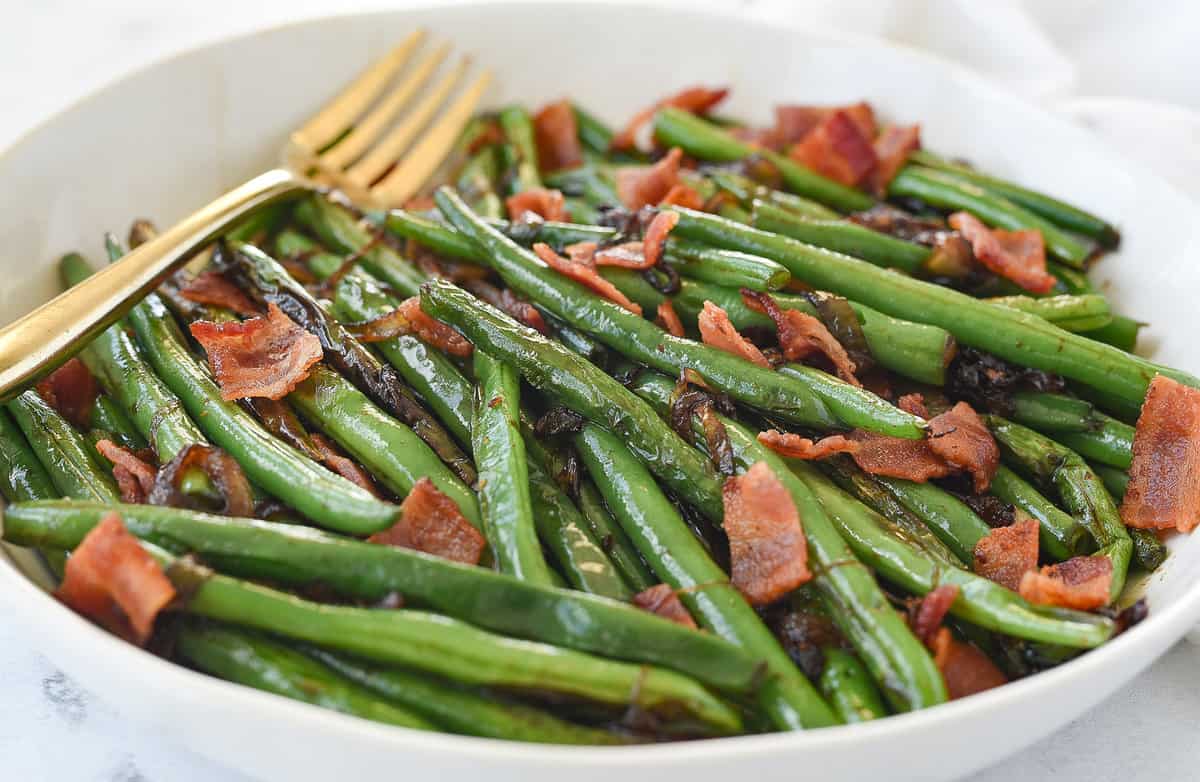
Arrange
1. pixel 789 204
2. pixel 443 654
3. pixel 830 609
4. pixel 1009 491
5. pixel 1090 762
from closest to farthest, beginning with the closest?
pixel 443 654, pixel 830 609, pixel 1090 762, pixel 1009 491, pixel 789 204

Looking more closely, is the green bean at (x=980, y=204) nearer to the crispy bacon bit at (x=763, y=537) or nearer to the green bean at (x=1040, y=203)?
the green bean at (x=1040, y=203)

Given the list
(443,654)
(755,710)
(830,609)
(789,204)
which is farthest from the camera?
(789,204)

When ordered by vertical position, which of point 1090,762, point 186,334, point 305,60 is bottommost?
point 1090,762

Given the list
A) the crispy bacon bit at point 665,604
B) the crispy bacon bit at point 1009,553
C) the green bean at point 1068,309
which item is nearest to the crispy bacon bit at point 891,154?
the green bean at point 1068,309

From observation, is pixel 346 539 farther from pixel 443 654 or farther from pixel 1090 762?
pixel 1090 762

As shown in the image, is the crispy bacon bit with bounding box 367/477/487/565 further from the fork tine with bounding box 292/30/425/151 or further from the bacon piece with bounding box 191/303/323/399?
the fork tine with bounding box 292/30/425/151

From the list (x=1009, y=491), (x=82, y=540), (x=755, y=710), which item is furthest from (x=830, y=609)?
(x=82, y=540)
